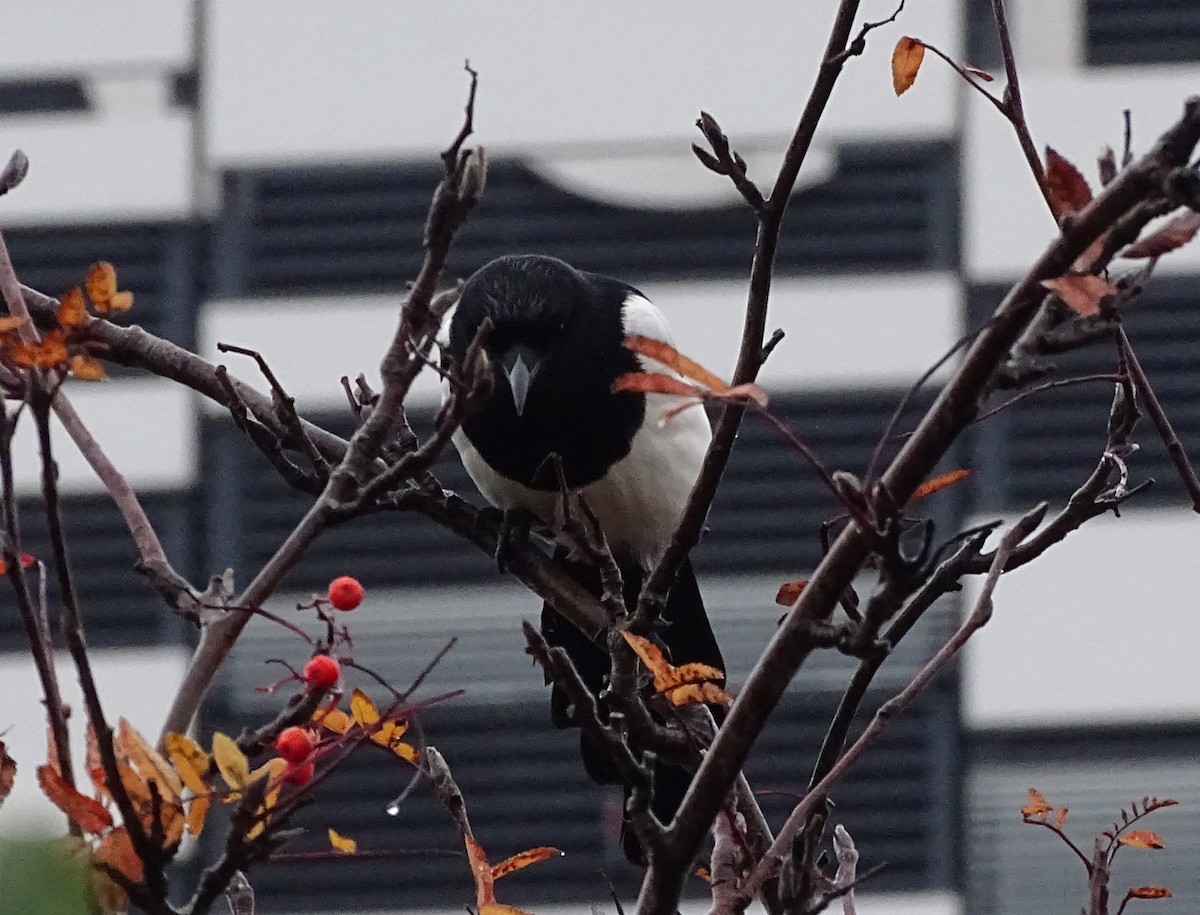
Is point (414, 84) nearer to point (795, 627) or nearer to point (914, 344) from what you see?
point (914, 344)

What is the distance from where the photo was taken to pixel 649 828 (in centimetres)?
73

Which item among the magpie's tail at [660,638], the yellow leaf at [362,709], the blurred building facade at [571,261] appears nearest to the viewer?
the yellow leaf at [362,709]

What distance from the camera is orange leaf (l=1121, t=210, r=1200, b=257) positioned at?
622mm

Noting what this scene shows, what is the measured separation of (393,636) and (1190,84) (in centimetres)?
184

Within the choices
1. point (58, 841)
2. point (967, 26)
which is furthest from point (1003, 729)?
point (58, 841)

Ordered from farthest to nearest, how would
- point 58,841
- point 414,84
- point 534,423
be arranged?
point 414,84, point 534,423, point 58,841

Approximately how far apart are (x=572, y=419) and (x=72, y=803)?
104cm

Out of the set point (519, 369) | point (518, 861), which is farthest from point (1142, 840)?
point (519, 369)

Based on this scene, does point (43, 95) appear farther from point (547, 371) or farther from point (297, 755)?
point (297, 755)

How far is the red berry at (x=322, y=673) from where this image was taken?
2.67 feet

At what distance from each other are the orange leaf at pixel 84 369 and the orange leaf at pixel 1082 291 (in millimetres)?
380

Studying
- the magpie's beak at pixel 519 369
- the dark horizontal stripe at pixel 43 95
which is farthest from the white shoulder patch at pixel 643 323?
the dark horizontal stripe at pixel 43 95

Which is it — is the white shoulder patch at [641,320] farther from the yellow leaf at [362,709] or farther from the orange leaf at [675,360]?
the orange leaf at [675,360]

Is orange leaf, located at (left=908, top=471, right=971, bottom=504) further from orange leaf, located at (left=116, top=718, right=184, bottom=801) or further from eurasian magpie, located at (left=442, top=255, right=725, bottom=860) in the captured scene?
eurasian magpie, located at (left=442, top=255, right=725, bottom=860)
